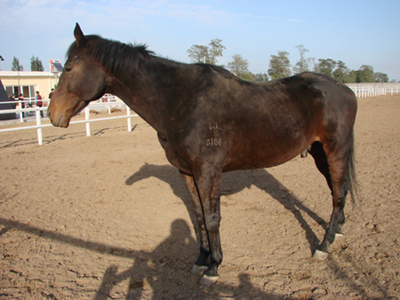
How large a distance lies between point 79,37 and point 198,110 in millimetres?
1214

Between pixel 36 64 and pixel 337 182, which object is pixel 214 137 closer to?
pixel 337 182

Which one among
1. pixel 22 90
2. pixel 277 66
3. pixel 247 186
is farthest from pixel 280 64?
pixel 247 186

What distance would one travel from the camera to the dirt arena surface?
246 cm

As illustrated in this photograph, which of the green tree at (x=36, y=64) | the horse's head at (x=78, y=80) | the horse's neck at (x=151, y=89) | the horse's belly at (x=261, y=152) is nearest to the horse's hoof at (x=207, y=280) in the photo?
the horse's belly at (x=261, y=152)

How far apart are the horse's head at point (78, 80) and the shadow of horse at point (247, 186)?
2093mm

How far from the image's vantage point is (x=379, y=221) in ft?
11.6

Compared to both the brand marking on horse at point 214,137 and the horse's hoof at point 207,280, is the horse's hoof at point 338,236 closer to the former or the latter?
the horse's hoof at point 207,280

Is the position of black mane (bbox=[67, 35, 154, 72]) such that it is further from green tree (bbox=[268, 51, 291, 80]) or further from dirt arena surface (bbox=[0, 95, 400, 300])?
green tree (bbox=[268, 51, 291, 80])

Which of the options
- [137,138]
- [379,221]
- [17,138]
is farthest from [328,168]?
[17,138]

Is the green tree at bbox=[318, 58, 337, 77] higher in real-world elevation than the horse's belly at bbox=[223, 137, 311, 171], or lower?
higher

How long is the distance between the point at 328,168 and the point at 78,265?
9.55ft

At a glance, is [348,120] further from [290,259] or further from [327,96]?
[290,259]

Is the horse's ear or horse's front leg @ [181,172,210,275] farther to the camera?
horse's front leg @ [181,172,210,275]

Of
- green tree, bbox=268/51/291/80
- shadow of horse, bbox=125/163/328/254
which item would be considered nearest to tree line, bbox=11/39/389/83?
green tree, bbox=268/51/291/80
